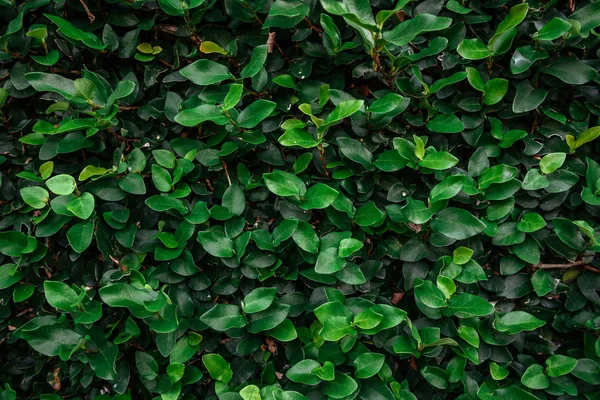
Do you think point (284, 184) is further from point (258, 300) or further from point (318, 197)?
point (258, 300)

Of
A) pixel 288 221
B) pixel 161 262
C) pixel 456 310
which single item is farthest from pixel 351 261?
pixel 161 262

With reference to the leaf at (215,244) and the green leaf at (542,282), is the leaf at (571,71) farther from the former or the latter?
the leaf at (215,244)

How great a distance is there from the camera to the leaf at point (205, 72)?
1751mm

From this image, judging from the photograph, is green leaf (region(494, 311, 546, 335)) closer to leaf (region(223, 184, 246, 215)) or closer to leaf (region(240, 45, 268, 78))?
leaf (region(223, 184, 246, 215))

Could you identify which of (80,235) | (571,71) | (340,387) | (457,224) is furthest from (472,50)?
(80,235)

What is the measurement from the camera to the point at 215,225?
1830mm

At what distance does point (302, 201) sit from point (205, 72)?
0.57 m

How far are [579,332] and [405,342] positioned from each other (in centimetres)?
66

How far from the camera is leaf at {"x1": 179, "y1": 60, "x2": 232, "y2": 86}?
68.9 inches

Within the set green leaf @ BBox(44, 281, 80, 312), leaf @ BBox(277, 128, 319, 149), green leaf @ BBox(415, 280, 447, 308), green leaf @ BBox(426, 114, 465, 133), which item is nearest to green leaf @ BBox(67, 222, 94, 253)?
green leaf @ BBox(44, 281, 80, 312)

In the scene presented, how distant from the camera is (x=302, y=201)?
5.71 ft

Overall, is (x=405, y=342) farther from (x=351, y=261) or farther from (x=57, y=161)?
(x=57, y=161)

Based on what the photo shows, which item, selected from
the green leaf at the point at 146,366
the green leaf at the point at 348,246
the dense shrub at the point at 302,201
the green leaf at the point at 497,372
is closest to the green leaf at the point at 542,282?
the dense shrub at the point at 302,201

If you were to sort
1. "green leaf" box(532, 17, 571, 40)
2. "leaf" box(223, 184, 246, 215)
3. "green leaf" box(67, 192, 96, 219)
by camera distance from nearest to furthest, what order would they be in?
"green leaf" box(532, 17, 571, 40) → "green leaf" box(67, 192, 96, 219) → "leaf" box(223, 184, 246, 215)
